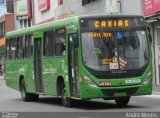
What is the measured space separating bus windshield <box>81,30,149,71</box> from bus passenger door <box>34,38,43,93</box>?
169 inches

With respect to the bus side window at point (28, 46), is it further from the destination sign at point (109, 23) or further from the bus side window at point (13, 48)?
the destination sign at point (109, 23)

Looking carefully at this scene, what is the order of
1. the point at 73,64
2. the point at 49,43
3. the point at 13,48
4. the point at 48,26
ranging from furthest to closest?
the point at 13,48 → the point at 48,26 → the point at 49,43 → the point at 73,64

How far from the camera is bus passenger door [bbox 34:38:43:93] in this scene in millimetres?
22031

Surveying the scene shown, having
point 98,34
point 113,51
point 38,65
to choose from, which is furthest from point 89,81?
point 38,65

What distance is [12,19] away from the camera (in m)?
78.6

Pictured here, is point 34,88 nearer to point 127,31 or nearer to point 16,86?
point 16,86

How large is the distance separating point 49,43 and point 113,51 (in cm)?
349

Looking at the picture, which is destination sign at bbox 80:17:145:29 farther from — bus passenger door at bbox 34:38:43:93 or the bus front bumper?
bus passenger door at bbox 34:38:43:93

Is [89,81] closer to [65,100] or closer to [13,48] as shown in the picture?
[65,100]

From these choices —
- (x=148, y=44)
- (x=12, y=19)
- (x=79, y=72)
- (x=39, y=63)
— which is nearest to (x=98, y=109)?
(x=79, y=72)

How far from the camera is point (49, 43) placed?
2073cm

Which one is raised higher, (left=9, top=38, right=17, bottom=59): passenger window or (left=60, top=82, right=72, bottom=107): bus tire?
(left=9, top=38, right=17, bottom=59): passenger window

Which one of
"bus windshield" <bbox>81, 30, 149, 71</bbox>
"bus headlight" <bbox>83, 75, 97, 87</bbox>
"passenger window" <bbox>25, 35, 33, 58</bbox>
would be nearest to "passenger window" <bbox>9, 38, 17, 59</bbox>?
"passenger window" <bbox>25, 35, 33, 58</bbox>

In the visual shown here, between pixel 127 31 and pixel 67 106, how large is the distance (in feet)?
10.9
